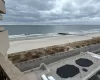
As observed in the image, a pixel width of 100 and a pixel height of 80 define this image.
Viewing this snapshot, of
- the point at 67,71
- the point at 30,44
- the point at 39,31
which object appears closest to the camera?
the point at 67,71

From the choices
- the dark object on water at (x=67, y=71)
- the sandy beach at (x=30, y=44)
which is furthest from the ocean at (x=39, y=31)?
the dark object on water at (x=67, y=71)

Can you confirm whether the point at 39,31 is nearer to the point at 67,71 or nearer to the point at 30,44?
the point at 30,44

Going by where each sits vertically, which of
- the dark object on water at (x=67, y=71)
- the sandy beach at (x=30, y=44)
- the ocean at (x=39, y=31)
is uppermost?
the dark object on water at (x=67, y=71)

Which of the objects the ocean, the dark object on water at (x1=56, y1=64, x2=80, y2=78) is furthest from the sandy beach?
the ocean

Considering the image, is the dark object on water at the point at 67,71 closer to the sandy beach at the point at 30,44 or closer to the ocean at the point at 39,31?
the sandy beach at the point at 30,44

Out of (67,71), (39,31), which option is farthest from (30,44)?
(39,31)

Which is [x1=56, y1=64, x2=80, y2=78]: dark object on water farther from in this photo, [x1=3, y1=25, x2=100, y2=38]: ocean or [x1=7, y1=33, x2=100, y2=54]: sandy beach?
[x1=3, y1=25, x2=100, y2=38]: ocean

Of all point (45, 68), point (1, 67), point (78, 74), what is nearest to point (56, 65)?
point (45, 68)

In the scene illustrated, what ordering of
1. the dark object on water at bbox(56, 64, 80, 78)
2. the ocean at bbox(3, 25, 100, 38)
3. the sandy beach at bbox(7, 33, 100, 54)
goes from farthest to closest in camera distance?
the ocean at bbox(3, 25, 100, 38) < the sandy beach at bbox(7, 33, 100, 54) < the dark object on water at bbox(56, 64, 80, 78)

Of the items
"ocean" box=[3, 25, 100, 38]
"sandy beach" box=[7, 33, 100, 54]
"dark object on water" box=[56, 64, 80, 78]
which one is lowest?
"ocean" box=[3, 25, 100, 38]
